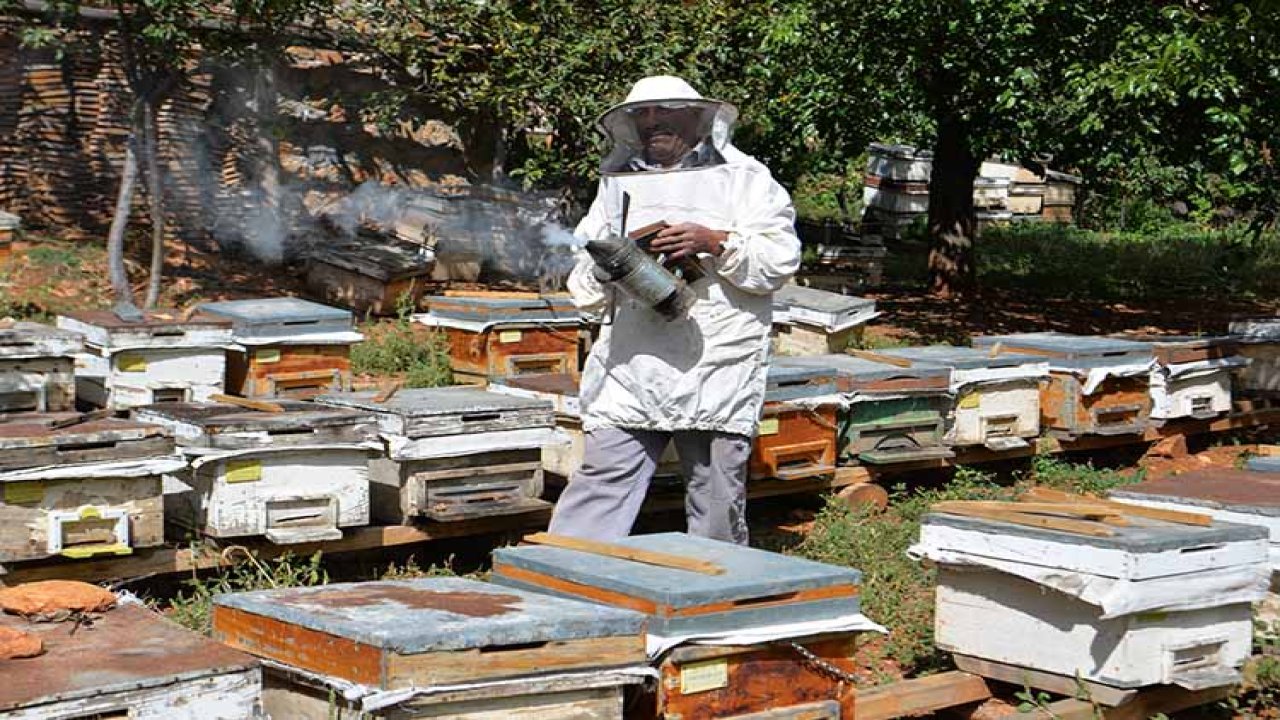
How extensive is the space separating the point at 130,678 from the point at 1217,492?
10.3ft

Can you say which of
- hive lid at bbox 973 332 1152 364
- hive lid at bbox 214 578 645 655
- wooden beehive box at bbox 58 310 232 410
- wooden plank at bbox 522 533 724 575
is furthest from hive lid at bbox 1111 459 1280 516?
wooden beehive box at bbox 58 310 232 410

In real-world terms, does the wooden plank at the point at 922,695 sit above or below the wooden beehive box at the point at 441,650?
below

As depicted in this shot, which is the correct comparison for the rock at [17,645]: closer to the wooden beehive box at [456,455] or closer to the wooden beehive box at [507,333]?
the wooden beehive box at [456,455]

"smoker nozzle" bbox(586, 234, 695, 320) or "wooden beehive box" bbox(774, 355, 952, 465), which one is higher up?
"smoker nozzle" bbox(586, 234, 695, 320)

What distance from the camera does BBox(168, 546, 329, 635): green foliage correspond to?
4844 mm

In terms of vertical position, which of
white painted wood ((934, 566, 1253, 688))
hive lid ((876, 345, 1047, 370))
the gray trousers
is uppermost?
hive lid ((876, 345, 1047, 370))

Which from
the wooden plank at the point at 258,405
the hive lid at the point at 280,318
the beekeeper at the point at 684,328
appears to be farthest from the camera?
the hive lid at the point at 280,318

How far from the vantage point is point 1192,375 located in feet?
26.0

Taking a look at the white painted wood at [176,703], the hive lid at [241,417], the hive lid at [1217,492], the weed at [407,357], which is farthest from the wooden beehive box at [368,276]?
the white painted wood at [176,703]

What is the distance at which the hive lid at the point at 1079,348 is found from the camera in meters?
7.33

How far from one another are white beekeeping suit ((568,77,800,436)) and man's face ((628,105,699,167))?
0.03 meters

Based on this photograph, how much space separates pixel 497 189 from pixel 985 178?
869cm

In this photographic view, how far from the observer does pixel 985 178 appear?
65.8 ft

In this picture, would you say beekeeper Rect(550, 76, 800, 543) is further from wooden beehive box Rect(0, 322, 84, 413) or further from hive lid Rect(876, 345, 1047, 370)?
hive lid Rect(876, 345, 1047, 370)
